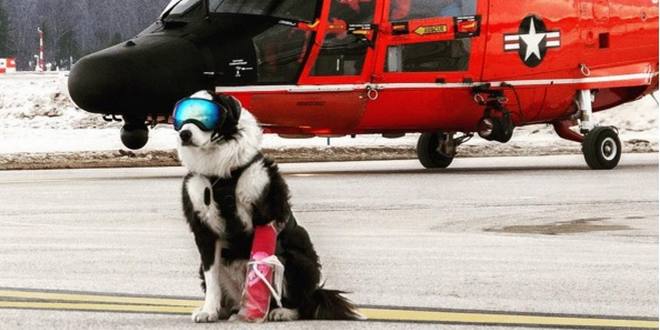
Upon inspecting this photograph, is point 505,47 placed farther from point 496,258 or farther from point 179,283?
point 179,283

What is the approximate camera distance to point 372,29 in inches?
762

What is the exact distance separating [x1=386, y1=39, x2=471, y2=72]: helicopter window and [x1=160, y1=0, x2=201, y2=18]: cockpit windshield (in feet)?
8.02

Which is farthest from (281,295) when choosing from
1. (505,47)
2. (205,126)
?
(505,47)

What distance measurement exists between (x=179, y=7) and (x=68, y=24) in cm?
16155

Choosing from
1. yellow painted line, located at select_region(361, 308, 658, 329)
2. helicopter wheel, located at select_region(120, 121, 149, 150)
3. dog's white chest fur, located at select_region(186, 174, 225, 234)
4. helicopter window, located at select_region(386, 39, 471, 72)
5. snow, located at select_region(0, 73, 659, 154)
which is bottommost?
snow, located at select_region(0, 73, 659, 154)

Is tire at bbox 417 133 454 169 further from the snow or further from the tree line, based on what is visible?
the tree line

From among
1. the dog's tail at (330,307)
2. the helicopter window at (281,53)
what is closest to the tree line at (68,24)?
the helicopter window at (281,53)

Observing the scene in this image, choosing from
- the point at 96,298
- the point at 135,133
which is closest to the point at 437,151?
the point at 135,133

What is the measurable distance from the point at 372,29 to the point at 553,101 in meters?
3.22

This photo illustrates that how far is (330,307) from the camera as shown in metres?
7.12

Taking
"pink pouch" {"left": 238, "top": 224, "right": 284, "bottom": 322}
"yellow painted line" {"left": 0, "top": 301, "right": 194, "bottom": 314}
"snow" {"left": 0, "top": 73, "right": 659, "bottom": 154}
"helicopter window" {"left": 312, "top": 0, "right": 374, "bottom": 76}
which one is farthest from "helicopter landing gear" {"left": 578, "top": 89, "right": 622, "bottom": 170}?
"pink pouch" {"left": 238, "top": 224, "right": 284, "bottom": 322}

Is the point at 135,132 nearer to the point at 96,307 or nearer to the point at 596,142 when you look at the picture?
the point at 596,142

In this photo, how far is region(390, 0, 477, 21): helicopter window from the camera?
1952 cm

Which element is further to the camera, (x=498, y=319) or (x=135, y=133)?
(x=135, y=133)
